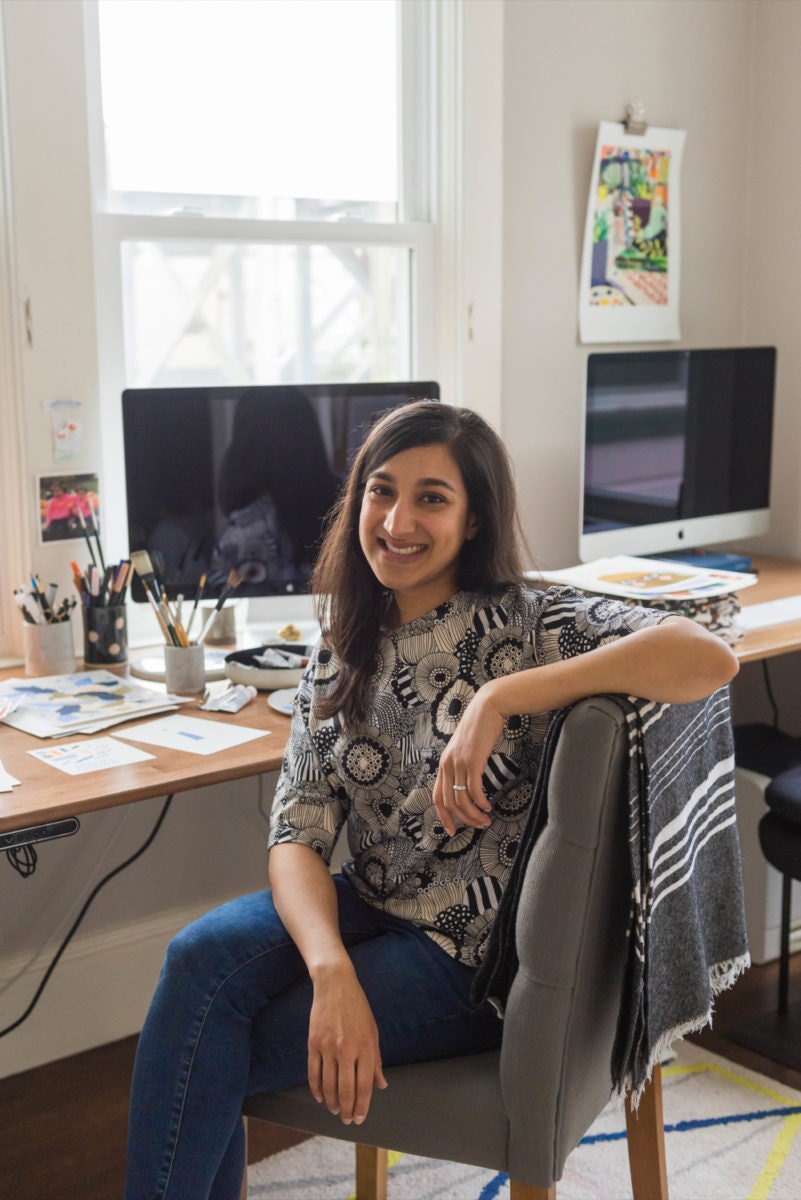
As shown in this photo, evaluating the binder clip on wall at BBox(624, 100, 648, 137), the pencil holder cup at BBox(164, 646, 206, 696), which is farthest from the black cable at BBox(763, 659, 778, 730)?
the pencil holder cup at BBox(164, 646, 206, 696)

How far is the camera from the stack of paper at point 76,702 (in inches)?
68.4

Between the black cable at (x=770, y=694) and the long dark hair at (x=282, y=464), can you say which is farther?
the black cable at (x=770, y=694)

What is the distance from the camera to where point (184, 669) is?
1888mm

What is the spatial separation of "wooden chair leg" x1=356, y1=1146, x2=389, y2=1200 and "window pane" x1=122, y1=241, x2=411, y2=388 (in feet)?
4.40

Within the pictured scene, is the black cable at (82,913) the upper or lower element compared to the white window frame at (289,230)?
lower

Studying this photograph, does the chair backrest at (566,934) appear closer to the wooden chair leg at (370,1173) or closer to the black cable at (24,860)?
the wooden chair leg at (370,1173)

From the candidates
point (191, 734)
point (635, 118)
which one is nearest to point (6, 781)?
point (191, 734)

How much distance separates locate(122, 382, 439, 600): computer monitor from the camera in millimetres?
2027

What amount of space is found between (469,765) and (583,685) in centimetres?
15

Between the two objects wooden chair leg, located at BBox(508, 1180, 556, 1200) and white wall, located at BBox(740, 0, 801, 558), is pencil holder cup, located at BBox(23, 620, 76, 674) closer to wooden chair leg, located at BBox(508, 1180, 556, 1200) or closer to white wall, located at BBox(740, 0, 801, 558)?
wooden chair leg, located at BBox(508, 1180, 556, 1200)

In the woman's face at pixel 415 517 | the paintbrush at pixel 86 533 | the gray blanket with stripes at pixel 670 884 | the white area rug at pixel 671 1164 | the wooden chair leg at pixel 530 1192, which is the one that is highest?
the woman's face at pixel 415 517

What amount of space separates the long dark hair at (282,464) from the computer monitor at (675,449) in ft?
2.02

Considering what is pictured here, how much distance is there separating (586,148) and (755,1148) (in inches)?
75.7

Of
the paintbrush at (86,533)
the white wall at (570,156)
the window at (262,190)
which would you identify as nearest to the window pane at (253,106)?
the window at (262,190)
